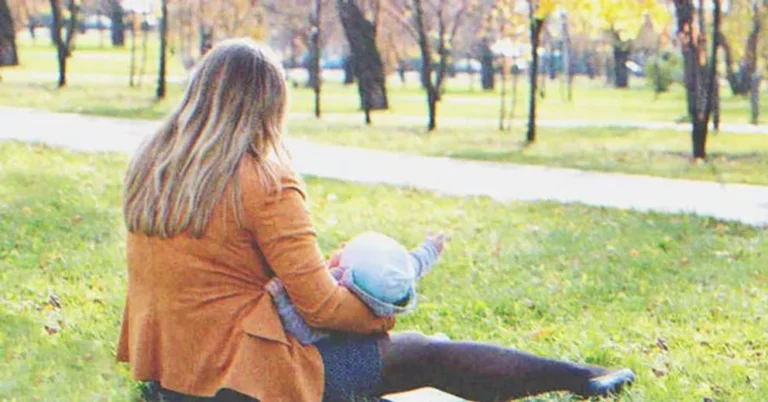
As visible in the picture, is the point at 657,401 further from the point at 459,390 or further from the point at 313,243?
the point at 313,243

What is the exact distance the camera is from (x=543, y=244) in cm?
851

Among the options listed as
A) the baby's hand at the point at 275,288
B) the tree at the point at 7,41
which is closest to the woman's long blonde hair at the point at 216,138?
the baby's hand at the point at 275,288

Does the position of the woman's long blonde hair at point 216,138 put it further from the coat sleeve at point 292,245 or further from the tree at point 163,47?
the tree at point 163,47

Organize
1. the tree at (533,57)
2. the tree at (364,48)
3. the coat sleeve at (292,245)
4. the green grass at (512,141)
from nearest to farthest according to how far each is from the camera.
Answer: the coat sleeve at (292,245)
the green grass at (512,141)
the tree at (533,57)
the tree at (364,48)

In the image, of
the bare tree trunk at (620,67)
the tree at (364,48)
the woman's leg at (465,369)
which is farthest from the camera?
the bare tree trunk at (620,67)

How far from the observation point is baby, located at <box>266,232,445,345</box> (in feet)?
13.0

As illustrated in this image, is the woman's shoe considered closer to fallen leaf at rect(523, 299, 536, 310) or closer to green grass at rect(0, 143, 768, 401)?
green grass at rect(0, 143, 768, 401)

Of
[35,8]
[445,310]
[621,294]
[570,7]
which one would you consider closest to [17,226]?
[445,310]

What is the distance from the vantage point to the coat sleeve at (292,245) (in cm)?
383

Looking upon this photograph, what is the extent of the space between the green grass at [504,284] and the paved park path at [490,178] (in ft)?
2.28

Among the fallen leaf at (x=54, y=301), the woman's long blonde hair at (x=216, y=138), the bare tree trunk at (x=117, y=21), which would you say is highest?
the bare tree trunk at (x=117, y=21)

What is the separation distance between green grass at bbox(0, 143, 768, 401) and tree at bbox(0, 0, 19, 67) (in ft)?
64.1

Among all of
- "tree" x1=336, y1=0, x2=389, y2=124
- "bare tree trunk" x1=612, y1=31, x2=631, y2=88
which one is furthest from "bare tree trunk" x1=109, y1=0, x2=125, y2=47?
"bare tree trunk" x1=612, y1=31, x2=631, y2=88

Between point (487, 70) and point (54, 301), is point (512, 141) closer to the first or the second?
point (54, 301)
